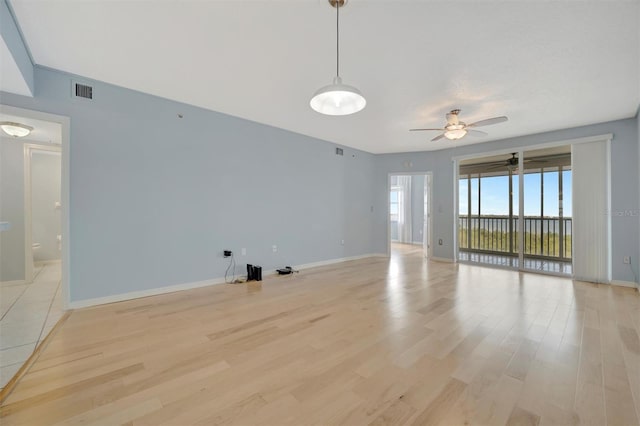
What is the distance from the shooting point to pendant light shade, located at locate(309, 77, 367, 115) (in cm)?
185

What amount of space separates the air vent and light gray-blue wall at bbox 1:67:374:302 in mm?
65

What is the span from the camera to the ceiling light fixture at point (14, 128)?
12.2ft

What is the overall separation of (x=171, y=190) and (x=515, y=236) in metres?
7.81

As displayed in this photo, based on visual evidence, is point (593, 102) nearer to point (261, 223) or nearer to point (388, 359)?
point (388, 359)

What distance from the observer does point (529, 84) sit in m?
3.18

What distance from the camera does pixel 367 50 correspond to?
2543 millimetres

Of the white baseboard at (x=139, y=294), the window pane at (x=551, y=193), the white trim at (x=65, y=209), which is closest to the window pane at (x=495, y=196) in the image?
the window pane at (x=551, y=193)

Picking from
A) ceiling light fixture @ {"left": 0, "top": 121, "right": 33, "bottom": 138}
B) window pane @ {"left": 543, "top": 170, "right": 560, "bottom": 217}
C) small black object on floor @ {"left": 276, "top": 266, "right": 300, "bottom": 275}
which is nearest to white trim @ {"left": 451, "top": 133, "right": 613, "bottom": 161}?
window pane @ {"left": 543, "top": 170, "right": 560, "bottom": 217}

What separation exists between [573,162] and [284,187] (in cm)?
542

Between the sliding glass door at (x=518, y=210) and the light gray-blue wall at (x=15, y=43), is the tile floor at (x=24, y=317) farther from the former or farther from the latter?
the sliding glass door at (x=518, y=210)

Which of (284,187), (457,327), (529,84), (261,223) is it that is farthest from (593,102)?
(261,223)

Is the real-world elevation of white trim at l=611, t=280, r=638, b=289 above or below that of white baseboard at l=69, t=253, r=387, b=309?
below

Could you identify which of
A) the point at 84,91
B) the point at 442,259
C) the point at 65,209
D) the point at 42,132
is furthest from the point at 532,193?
the point at 42,132

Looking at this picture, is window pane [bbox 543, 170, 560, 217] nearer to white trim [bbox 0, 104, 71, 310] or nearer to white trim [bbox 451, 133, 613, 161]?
white trim [bbox 451, 133, 613, 161]
